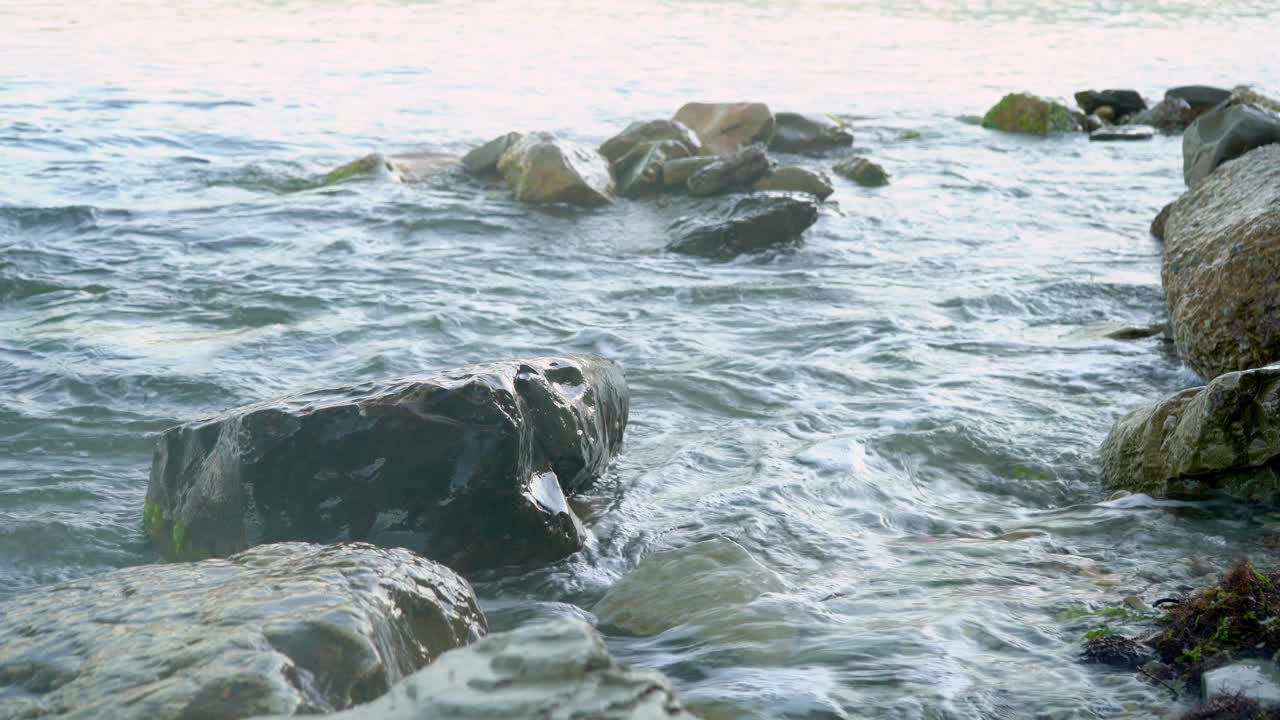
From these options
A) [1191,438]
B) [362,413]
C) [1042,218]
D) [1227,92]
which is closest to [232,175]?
[1042,218]

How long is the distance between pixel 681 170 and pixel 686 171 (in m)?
0.05

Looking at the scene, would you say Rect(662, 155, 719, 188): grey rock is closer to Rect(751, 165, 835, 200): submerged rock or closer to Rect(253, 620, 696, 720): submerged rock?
Rect(751, 165, 835, 200): submerged rock

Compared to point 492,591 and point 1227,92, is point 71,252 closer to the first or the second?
point 492,591

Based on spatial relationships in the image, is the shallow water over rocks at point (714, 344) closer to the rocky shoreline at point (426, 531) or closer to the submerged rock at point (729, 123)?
the rocky shoreline at point (426, 531)

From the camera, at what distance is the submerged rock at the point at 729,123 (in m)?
13.6

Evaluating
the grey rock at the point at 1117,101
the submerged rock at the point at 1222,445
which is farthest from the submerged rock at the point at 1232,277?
the grey rock at the point at 1117,101

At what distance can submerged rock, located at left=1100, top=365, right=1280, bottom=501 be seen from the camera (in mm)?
4488

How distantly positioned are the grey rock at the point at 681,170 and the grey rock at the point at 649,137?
32.9 inches

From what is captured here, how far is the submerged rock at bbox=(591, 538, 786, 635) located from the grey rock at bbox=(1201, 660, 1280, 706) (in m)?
1.40

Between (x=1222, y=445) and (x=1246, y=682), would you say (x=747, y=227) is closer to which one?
(x=1222, y=445)

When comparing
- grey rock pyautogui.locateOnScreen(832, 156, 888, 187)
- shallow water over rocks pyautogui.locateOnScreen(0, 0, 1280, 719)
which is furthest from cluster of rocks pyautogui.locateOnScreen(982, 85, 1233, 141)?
grey rock pyautogui.locateOnScreen(832, 156, 888, 187)

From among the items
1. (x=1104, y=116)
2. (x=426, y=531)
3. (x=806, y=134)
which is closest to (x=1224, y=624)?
(x=426, y=531)

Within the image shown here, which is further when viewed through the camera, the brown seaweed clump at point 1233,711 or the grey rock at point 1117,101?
the grey rock at point 1117,101

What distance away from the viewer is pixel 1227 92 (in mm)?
16328
